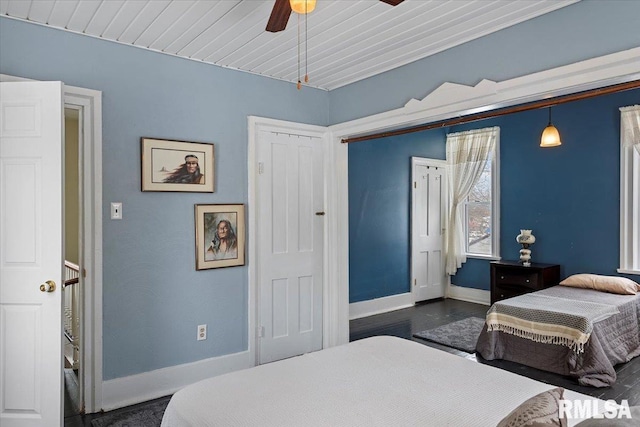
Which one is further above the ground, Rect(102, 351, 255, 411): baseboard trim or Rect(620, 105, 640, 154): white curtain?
Rect(620, 105, 640, 154): white curtain

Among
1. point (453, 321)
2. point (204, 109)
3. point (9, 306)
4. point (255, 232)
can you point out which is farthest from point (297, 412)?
point (453, 321)

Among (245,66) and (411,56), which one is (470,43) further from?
(245,66)

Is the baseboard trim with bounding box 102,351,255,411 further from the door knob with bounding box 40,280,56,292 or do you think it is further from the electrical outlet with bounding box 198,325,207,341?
the door knob with bounding box 40,280,56,292

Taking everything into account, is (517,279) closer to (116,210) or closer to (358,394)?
(358,394)

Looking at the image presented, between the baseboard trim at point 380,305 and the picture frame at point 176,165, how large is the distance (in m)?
2.80

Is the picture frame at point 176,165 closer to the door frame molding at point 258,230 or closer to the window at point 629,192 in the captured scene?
the door frame molding at point 258,230

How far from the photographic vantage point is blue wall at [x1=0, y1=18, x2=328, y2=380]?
9.36 feet

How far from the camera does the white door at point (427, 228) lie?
6.18m

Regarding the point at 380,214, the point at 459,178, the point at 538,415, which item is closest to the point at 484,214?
the point at 459,178

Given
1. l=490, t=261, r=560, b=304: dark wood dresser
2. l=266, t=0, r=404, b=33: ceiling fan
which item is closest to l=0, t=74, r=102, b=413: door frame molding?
l=266, t=0, r=404, b=33: ceiling fan

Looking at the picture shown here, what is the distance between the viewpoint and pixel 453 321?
5258mm

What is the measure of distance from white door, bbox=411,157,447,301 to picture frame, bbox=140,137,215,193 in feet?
11.6

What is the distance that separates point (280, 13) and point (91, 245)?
2.06 m

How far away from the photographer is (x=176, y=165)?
10.6 feet
